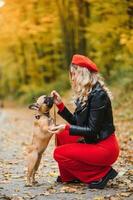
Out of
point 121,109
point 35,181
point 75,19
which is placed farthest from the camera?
point 75,19

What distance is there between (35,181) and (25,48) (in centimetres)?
3302

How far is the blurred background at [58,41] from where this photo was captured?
2236 centimetres

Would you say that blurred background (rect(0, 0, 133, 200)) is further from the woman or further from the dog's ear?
the dog's ear

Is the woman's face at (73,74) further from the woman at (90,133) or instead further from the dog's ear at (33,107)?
the dog's ear at (33,107)

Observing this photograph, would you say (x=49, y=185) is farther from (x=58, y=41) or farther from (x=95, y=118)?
(x=58, y=41)

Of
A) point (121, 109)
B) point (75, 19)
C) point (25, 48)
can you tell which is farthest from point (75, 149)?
point (25, 48)

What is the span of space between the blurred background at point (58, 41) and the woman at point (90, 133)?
9991mm

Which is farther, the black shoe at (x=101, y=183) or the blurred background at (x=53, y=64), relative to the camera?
the blurred background at (x=53, y=64)

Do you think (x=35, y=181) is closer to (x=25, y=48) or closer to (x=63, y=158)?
(x=63, y=158)

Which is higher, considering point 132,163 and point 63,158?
point 63,158

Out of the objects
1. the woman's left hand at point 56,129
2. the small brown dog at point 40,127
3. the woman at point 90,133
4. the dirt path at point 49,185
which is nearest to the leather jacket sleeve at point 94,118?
the woman at point 90,133

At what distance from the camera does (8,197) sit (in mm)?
6492

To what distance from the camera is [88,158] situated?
279 inches

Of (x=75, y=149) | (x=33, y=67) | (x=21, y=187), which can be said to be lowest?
(x=33, y=67)
